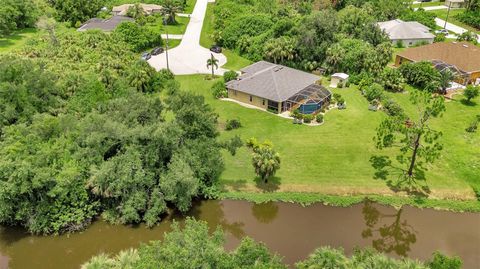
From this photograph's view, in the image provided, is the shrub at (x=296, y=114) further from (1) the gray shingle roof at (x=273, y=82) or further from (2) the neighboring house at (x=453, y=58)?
(2) the neighboring house at (x=453, y=58)

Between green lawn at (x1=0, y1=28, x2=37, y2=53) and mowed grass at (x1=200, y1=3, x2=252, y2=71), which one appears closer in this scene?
mowed grass at (x1=200, y1=3, x2=252, y2=71)

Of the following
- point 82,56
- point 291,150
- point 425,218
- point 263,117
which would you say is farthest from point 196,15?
point 425,218

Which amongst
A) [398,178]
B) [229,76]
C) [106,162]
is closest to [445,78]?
[398,178]

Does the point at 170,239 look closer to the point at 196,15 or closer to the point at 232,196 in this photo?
the point at 232,196

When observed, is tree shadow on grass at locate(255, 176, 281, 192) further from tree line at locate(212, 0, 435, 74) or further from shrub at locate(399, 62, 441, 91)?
shrub at locate(399, 62, 441, 91)

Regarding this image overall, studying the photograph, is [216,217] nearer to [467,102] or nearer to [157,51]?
[467,102]

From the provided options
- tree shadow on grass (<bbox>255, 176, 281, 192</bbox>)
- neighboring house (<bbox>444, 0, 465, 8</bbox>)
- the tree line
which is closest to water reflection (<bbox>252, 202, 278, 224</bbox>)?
tree shadow on grass (<bbox>255, 176, 281, 192</bbox>)
